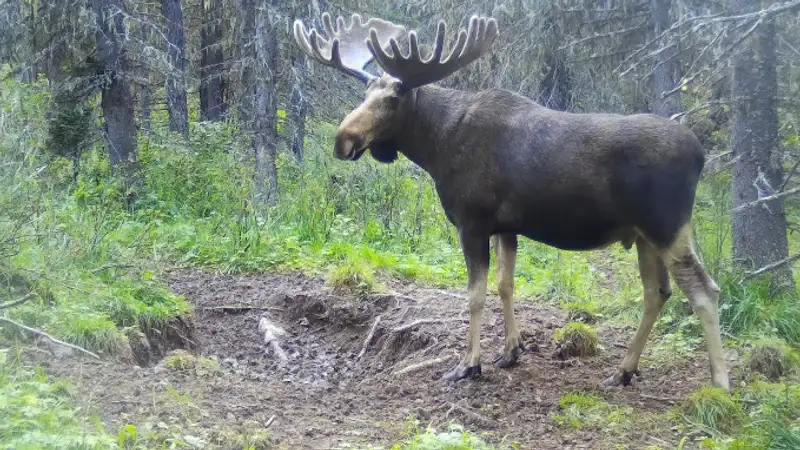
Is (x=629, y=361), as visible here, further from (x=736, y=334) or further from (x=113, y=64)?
(x=113, y=64)

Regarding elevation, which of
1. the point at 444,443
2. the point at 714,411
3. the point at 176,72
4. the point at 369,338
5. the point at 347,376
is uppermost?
the point at 176,72

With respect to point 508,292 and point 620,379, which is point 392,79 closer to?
point 508,292

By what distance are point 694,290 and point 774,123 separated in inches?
97.8

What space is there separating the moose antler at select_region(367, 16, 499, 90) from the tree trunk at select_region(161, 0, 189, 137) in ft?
27.1

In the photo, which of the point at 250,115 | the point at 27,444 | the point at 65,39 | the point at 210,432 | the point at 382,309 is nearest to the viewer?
the point at 27,444

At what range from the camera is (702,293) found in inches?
239

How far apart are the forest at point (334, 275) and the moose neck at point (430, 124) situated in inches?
6.1

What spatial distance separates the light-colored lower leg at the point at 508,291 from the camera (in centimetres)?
707

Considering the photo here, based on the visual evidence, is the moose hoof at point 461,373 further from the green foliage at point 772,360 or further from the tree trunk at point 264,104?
the tree trunk at point 264,104

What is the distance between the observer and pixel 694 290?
6.06 m

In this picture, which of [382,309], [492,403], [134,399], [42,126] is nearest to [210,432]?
[134,399]

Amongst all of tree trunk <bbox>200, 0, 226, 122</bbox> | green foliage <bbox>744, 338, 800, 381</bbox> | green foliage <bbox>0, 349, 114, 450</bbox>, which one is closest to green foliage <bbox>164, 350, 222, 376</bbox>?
green foliage <bbox>0, 349, 114, 450</bbox>

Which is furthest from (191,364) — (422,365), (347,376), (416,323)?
(416,323)

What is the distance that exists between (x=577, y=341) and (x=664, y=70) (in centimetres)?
865
